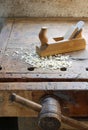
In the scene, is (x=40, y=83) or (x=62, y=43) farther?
(x=62, y=43)

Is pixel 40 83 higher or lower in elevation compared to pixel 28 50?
lower

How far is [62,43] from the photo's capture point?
0.89 m

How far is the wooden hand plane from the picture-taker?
0.88 metres

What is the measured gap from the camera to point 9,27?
118 centimetres

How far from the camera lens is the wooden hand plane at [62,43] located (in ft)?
2.88

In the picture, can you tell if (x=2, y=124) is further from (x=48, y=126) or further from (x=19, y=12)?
(x=19, y=12)

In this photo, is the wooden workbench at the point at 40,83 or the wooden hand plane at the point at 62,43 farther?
the wooden hand plane at the point at 62,43

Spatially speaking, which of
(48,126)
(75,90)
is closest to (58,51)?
(75,90)

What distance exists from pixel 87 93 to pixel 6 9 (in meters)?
0.80

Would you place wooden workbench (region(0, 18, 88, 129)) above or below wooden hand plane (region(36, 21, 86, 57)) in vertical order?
below

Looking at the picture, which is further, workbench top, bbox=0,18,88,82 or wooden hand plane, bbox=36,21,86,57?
wooden hand plane, bbox=36,21,86,57

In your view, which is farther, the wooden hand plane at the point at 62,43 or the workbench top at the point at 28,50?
the wooden hand plane at the point at 62,43

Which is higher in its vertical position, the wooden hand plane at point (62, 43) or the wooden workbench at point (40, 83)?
the wooden hand plane at point (62, 43)

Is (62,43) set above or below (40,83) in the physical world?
above
